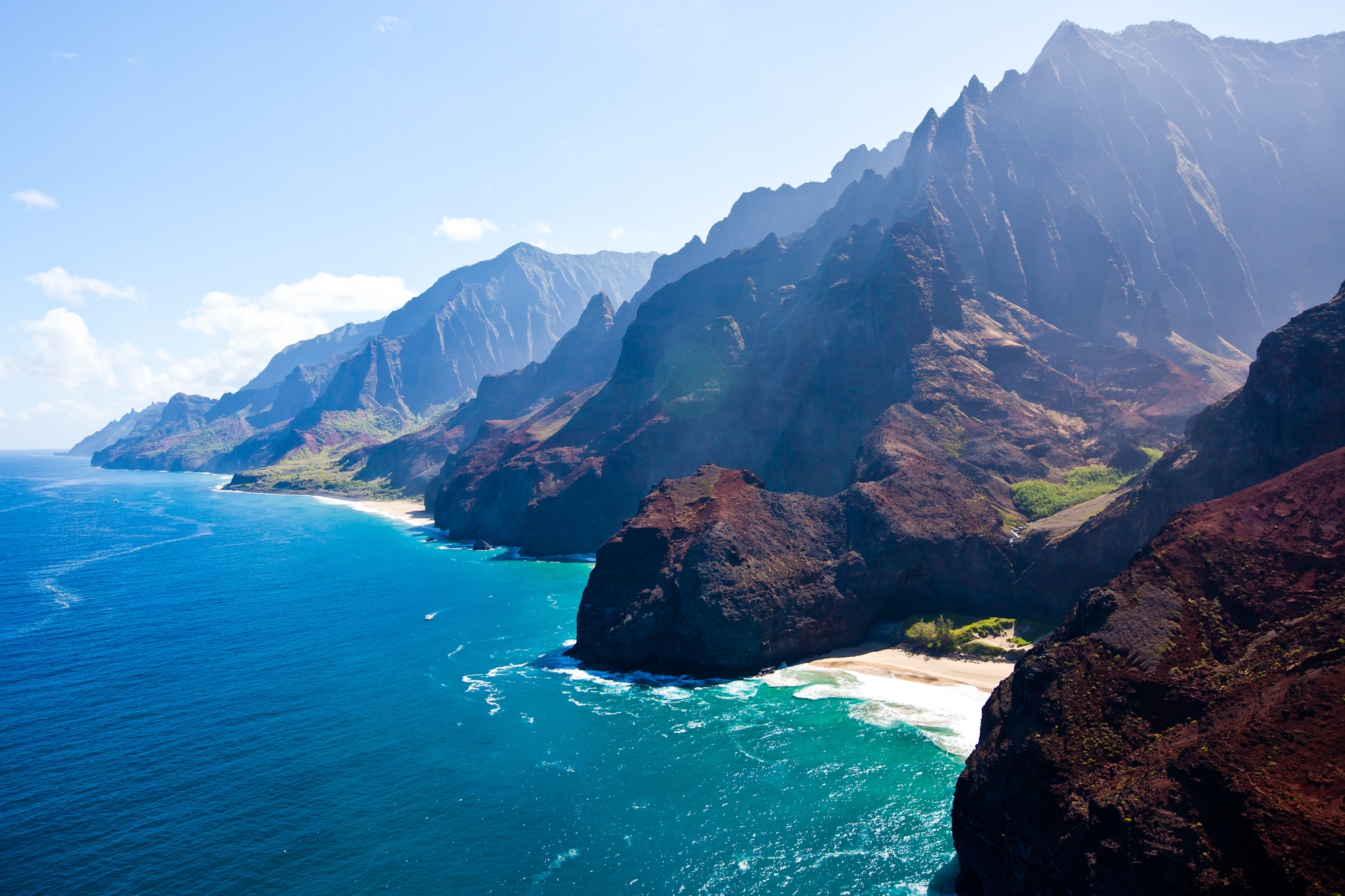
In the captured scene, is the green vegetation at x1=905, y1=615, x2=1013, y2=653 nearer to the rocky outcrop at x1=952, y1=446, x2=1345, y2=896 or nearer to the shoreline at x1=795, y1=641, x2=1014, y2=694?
the shoreline at x1=795, y1=641, x2=1014, y2=694

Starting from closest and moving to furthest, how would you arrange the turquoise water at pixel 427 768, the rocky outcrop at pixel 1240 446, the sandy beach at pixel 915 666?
the turquoise water at pixel 427 768
the rocky outcrop at pixel 1240 446
the sandy beach at pixel 915 666

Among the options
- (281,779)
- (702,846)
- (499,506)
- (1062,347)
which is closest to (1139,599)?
(702,846)

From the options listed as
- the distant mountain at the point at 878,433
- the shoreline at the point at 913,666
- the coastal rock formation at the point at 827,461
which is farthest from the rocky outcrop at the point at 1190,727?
the coastal rock formation at the point at 827,461

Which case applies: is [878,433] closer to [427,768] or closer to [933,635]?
[933,635]

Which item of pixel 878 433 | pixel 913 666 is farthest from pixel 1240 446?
pixel 878 433

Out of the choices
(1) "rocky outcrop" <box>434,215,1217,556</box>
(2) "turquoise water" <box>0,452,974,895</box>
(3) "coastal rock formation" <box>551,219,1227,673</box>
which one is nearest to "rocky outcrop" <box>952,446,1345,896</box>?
(2) "turquoise water" <box>0,452,974,895</box>

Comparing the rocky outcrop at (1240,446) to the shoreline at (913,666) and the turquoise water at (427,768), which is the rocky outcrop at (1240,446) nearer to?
the shoreline at (913,666)

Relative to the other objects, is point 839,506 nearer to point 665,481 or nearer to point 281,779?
point 665,481
